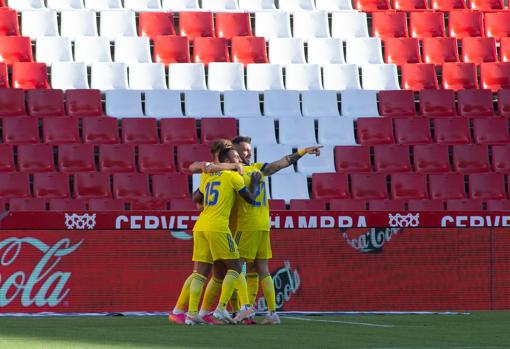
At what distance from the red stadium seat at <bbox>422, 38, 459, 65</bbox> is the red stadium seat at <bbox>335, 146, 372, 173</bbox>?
10.9ft

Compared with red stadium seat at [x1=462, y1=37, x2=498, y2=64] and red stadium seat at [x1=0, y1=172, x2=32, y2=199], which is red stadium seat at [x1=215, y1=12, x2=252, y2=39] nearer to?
red stadium seat at [x1=462, y1=37, x2=498, y2=64]

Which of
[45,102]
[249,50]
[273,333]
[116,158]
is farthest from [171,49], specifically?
[273,333]

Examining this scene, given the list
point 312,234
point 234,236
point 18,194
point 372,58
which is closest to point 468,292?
point 312,234

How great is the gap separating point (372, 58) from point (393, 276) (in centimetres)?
758

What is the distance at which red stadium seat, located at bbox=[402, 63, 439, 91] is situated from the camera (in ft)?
62.0

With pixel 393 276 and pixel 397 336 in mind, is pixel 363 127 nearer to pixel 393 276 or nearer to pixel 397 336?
pixel 393 276

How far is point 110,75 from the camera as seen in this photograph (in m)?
17.8

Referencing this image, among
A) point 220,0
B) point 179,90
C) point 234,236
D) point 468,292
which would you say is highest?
point 220,0

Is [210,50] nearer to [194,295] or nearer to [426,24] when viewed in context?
[426,24]

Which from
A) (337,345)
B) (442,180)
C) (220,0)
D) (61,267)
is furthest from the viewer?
(220,0)

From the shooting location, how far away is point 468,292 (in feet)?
40.8

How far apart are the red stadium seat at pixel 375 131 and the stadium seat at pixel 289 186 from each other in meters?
1.42

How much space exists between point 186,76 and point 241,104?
1.04 m

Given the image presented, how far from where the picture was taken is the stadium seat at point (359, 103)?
17.9m
